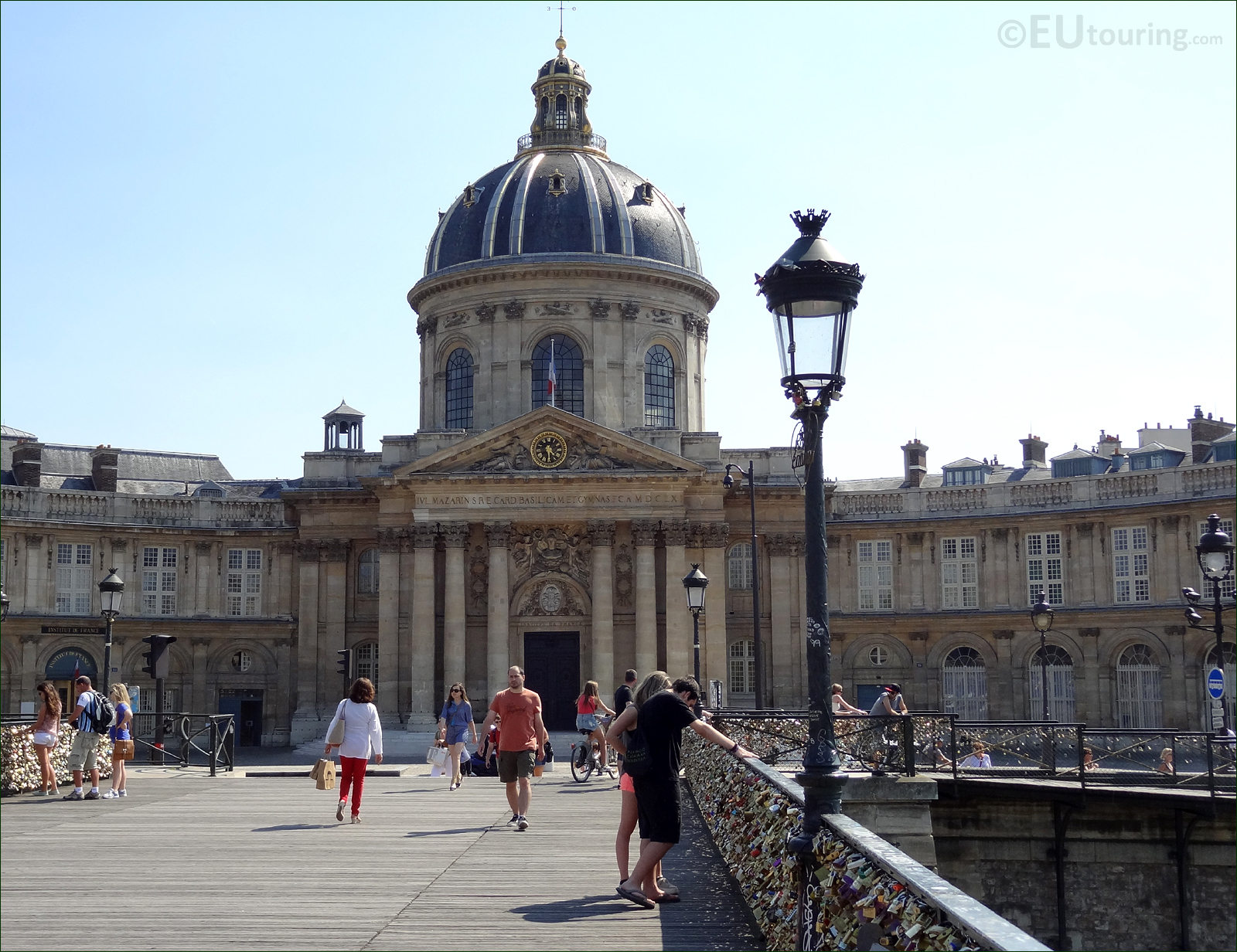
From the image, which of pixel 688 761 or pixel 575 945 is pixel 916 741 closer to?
pixel 688 761

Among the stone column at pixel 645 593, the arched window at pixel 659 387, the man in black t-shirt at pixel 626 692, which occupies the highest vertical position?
the arched window at pixel 659 387

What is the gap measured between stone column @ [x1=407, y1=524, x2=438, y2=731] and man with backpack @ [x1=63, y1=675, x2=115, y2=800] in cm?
2734

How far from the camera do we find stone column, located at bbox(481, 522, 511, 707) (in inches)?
1984

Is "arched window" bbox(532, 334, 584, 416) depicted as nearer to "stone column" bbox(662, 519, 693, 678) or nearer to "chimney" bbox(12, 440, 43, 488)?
"stone column" bbox(662, 519, 693, 678)

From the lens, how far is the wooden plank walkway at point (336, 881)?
1095 centimetres

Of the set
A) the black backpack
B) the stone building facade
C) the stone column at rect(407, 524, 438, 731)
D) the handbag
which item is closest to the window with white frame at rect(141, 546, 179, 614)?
the stone building facade

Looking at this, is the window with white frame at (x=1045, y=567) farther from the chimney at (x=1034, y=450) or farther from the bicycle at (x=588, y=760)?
the bicycle at (x=588, y=760)

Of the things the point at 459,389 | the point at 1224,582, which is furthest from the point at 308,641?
the point at 1224,582

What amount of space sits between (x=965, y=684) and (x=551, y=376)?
1999 cm

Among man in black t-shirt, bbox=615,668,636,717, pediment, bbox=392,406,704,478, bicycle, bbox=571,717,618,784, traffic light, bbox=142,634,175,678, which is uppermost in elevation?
pediment, bbox=392,406,704,478

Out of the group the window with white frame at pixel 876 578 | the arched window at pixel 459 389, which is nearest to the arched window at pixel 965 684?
the window with white frame at pixel 876 578

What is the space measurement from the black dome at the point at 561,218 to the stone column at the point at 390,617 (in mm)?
12956

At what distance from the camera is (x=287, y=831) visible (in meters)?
17.7

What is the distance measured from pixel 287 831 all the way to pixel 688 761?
28.6 ft
